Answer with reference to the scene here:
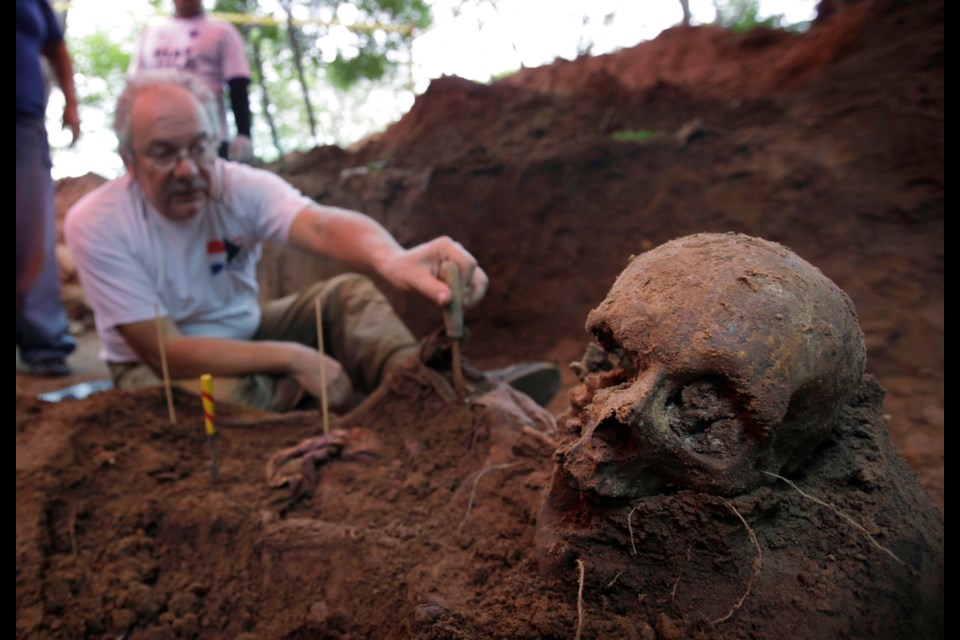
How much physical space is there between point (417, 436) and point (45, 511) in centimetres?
104

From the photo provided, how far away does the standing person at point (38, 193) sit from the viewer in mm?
3486

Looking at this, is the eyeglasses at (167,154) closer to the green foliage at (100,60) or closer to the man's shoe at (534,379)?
the man's shoe at (534,379)

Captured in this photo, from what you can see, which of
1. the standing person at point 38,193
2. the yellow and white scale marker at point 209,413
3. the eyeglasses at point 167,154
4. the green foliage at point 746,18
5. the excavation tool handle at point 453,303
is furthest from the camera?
the green foliage at point 746,18

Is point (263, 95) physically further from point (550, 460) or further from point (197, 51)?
point (550, 460)

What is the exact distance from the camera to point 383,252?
2416 mm

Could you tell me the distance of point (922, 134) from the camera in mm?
3797

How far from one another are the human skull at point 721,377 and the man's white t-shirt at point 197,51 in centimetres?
355

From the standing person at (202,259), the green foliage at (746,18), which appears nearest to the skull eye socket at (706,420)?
the standing person at (202,259)

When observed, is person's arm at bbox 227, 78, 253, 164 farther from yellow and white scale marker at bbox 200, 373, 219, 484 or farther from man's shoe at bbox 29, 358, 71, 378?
yellow and white scale marker at bbox 200, 373, 219, 484

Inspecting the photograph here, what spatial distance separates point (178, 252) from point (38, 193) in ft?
5.68

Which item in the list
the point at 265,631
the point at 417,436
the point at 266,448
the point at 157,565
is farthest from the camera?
the point at 266,448

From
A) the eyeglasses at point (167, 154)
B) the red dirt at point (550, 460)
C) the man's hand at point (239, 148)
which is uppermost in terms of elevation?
the man's hand at point (239, 148)

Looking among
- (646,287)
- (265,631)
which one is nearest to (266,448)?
(265,631)
